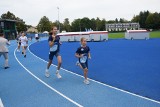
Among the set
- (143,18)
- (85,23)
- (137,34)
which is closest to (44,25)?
(85,23)

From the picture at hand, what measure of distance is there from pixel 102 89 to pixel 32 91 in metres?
2.26

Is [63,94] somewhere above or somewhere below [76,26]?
below

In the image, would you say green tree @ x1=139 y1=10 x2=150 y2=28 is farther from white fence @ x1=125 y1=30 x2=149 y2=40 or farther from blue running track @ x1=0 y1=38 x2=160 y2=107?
blue running track @ x1=0 y1=38 x2=160 y2=107

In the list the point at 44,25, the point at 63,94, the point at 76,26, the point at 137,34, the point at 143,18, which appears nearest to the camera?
the point at 63,94

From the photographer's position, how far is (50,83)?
8.91m

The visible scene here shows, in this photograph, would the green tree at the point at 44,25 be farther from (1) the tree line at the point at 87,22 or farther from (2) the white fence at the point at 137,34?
(2) the white fence at the point at 137,34

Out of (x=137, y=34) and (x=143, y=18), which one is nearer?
(x=137, y=34)

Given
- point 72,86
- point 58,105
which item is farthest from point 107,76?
point 58,105

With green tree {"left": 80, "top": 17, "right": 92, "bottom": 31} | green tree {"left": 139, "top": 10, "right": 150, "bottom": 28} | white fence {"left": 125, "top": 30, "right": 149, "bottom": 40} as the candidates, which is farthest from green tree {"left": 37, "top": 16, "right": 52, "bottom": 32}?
white fence {"left": 125, "top": 30, "right": 149, "bottom": 40}

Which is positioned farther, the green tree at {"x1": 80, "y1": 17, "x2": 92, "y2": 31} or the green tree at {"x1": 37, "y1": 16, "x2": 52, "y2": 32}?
the green tree at {"x1": 80, "y1": 17, "x2": 92, "y2": 31}

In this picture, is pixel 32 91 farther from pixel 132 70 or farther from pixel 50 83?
pixel 132 70

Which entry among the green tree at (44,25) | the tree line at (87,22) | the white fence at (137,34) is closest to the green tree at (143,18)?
the tree line at (87,22)

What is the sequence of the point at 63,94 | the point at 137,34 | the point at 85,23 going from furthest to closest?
the point at 85,23
the point at 137,34
the point at 63,94

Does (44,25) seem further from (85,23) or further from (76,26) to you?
(85,23)
